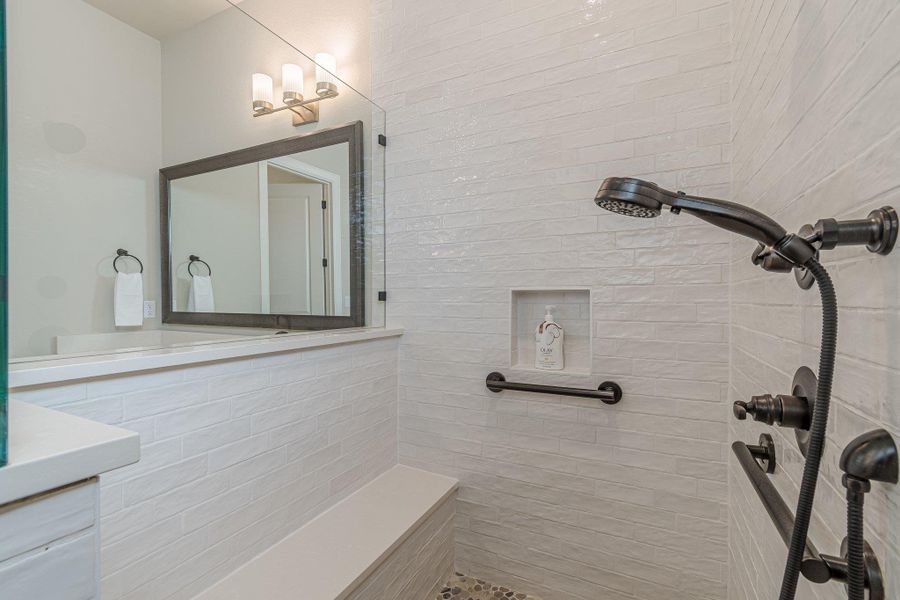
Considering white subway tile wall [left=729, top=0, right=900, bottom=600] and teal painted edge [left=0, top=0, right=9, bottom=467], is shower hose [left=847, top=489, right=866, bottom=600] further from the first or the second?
teal painted edge [left=0, top=0, right=9, bottom=467]

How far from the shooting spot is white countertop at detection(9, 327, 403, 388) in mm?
783

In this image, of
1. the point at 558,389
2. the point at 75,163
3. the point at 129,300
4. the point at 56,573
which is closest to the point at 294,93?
the point at 75,163

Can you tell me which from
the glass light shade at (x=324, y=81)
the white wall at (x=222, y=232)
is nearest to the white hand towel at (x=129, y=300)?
the white wall at (x=222, y=232)

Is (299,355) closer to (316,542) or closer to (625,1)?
(316,542)

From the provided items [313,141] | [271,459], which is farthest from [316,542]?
[313,141]

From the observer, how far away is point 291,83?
5.96 ft

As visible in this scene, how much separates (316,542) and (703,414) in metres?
1.28

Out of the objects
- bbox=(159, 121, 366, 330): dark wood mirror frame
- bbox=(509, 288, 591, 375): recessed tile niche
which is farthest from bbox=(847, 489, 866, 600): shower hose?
bbox=(159, 121, 366, 330): dark wood mirror frame

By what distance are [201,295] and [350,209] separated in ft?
2.43

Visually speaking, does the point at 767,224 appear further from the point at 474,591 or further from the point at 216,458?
the point at 474,591

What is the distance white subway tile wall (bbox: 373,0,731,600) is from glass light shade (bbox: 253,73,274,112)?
1.64 ft

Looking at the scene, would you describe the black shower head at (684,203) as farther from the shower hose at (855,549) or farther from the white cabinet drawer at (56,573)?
the white cabinet drawer at (56,573)

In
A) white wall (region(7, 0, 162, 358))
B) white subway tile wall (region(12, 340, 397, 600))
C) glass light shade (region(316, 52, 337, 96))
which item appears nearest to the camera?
white subway tile wall (region(12, 340, 397, 600))

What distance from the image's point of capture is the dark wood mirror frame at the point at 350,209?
179cm
